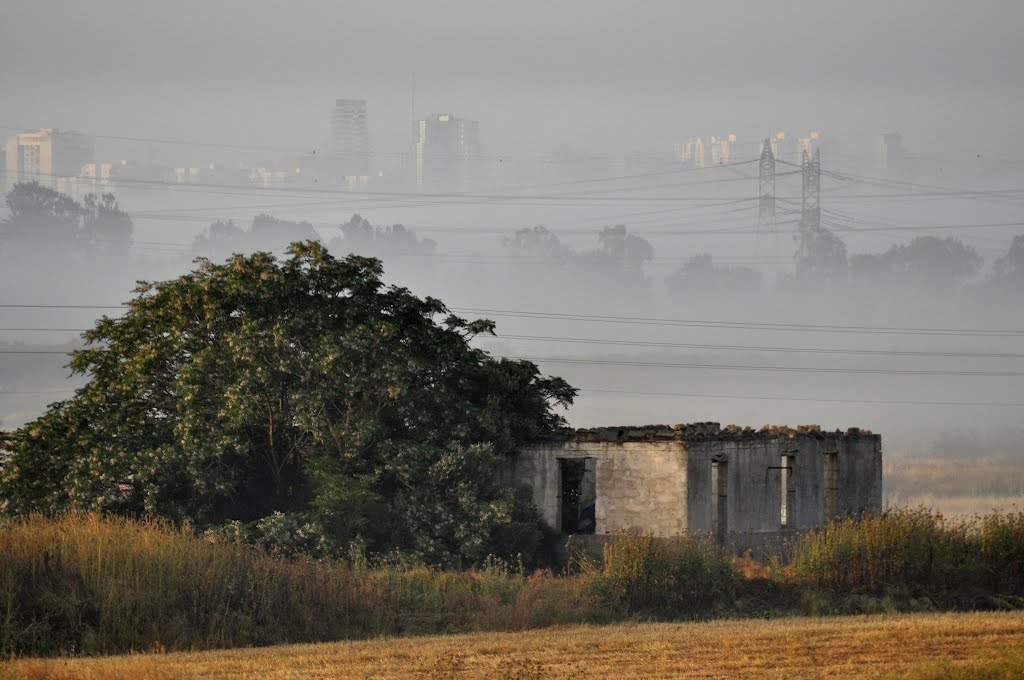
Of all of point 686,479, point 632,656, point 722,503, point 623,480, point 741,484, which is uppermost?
point 686,479

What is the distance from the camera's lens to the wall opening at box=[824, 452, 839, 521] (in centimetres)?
4450

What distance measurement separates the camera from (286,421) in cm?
3816

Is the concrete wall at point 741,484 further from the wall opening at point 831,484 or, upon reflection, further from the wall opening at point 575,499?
the wall opening at point 575,499

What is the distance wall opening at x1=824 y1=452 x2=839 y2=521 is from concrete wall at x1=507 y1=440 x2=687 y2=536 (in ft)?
27.7

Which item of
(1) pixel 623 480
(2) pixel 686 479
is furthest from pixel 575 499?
(2) pixel 686 479

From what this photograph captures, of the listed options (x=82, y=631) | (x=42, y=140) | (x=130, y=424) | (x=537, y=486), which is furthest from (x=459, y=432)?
(x=42, y=140)

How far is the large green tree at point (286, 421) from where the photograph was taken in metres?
36.2

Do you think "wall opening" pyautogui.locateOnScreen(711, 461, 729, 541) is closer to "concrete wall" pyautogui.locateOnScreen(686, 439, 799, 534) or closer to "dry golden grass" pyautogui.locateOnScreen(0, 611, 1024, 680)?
"concrete wall" pyautogui.locateOnScreen(686, 439, 799, 534)

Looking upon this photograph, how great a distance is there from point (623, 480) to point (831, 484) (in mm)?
9189

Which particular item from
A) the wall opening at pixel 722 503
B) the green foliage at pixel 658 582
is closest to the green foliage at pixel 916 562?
the green foliage at pixel 658 582

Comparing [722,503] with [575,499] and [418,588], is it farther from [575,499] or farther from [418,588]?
[418,588]

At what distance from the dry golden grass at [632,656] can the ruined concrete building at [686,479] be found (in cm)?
1308

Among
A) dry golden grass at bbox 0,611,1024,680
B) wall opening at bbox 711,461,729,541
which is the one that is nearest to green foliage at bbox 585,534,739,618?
dry golden grass at bbox 0,611,1024,680

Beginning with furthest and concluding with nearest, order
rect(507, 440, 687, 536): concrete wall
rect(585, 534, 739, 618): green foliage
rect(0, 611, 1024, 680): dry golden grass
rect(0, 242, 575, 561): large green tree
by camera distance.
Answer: rect(507, 440, 687, 536): concrete wall, rect(0, 242, 575, 561): large green tree, rect(585, 534, 739, 618): green foliage, rect(0, 611, 1024, 680): dry golden grass
